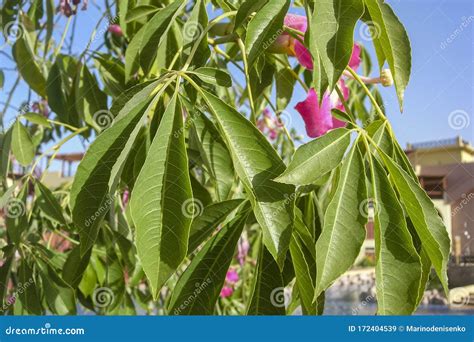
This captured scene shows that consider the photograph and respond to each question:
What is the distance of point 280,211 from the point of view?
52 centimetres

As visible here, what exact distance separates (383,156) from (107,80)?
19.8 inches

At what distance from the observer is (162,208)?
0.52 metres

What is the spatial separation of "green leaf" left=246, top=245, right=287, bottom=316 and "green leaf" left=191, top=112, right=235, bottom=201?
3.8 inches

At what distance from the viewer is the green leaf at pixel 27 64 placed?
1.10 metres

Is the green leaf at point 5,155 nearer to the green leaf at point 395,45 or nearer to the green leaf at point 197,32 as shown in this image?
the green leaf at point 197,32

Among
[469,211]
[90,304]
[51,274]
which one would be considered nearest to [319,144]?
[51,274]

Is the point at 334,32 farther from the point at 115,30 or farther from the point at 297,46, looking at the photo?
the point at 115,30

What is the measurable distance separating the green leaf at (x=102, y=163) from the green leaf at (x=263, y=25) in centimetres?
10

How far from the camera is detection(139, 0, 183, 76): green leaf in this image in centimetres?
66

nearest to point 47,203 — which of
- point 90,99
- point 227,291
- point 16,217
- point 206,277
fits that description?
point 16,217

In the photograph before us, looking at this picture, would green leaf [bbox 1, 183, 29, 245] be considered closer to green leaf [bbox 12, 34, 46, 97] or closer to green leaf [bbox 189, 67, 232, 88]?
green leaf [bbox 12, 34, 46, 97]

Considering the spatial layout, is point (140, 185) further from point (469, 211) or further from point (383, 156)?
point (469, 211)

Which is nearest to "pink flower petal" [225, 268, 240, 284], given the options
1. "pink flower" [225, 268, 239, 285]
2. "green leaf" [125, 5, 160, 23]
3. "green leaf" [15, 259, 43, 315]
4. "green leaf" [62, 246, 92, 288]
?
"pink flower" [225, 268, 239, 285]

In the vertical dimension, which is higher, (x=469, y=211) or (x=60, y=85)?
(x=60, y=85)
